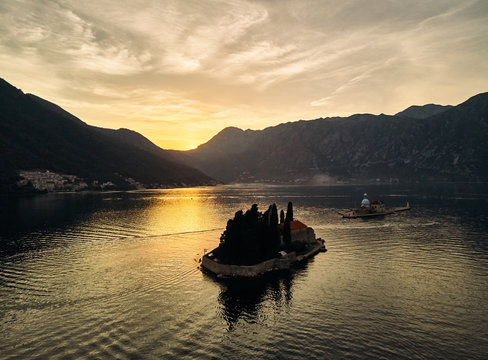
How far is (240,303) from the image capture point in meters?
54.7

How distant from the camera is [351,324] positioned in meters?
45.6

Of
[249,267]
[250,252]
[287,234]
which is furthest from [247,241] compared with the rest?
[287,234]

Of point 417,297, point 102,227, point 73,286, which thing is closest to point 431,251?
point 417,297

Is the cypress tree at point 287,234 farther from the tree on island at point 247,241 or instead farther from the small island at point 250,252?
the tree on island at point 247,241

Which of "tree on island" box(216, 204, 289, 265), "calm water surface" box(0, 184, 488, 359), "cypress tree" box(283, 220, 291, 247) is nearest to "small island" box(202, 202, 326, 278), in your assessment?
"tree on island" box(216, 204, 289, 265)

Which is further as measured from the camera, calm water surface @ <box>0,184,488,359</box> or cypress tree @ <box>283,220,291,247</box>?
cypress tree @ <box>283,220,291,247</box>

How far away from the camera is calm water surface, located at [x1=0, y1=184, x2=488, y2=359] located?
132 ft

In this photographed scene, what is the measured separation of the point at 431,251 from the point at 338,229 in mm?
40642

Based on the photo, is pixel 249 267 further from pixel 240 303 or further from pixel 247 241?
pixel 240 303

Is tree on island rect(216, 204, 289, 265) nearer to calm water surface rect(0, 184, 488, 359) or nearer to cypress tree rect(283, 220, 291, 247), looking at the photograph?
calm water surface rect(0, 184, 488, 359)

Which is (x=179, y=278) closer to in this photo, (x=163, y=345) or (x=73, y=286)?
(x=73, y=286)

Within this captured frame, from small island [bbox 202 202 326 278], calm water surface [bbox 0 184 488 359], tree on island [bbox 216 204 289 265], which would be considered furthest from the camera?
tree on island [bbox 216 204 289 265]

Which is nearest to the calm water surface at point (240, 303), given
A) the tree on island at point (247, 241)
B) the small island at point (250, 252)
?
the small island at point (250, 252)

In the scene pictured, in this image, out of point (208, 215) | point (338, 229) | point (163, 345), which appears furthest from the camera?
point (208, 215)
